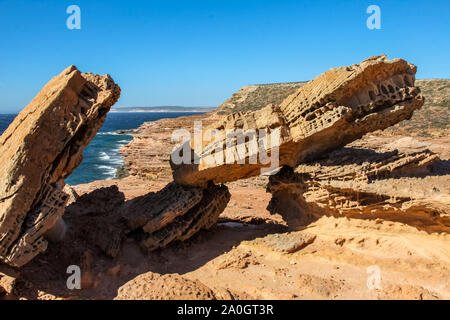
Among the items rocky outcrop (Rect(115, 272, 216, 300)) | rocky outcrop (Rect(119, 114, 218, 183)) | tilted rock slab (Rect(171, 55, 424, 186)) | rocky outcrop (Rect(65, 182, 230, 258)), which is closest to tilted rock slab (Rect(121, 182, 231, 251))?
rocky outcrop (Rect(65, 182, 230, 258))

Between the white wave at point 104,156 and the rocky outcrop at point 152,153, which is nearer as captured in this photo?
the rocky outcrop at point 152,153

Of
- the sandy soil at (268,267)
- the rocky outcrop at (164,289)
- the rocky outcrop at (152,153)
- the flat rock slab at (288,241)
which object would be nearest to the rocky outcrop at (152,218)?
the sandy soil at (268,267)

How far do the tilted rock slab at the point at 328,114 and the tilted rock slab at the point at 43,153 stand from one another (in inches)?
96.6

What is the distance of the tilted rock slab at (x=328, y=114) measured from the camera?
6430mm

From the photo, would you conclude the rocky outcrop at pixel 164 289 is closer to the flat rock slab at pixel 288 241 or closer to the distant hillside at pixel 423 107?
the flat rock slab at pixel 288 241

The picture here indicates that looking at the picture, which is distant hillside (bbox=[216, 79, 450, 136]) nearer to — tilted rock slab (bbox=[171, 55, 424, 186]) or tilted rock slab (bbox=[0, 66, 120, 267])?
tilted rock slab (bbox=[171, 55, 424, 186])

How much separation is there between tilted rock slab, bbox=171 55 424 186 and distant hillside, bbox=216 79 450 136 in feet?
68.5

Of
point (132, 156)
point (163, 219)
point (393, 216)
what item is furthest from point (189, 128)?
point (393, 216)

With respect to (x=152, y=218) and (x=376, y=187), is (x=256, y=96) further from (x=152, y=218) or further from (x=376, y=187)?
(x=376, y=187)

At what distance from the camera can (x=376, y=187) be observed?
6.30 m

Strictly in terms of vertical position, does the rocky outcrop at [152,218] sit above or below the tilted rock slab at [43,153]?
below

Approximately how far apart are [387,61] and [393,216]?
3103 mm

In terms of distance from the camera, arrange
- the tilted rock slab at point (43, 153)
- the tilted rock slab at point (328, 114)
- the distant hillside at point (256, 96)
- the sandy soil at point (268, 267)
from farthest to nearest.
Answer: the distant hillside at point (256, 96) → the tilted rock slab at point (328, 114) → the sandy soil at point (268, 267) → the tilted rock slab at point (43, 153)

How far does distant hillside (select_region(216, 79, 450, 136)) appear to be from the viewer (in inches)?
1037
